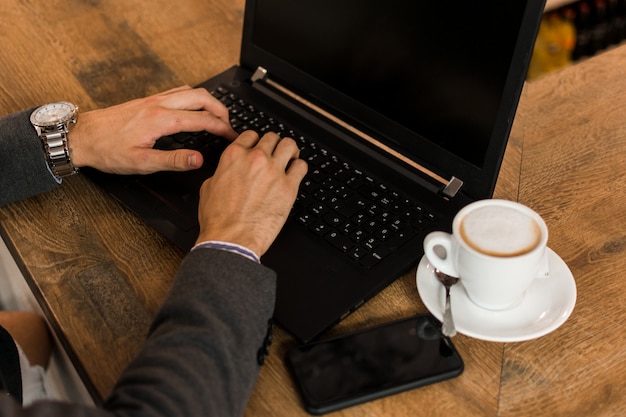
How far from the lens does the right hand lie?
76cm

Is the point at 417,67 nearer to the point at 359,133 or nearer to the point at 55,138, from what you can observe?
the point at 359,133

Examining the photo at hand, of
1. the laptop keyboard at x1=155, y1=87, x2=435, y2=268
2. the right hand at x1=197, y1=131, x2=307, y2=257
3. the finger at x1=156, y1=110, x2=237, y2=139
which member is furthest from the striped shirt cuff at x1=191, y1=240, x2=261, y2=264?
the finger at x1=156, y1=110, x2=237, y2=139

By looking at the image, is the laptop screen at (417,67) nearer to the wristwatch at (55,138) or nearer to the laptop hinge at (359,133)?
the laptop hinge at (359,133)

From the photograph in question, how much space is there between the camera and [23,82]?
1110 mm

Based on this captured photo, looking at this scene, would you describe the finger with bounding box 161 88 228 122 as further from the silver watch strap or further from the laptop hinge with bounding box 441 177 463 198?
the laptop hinge with bounding box 441 177 463 198

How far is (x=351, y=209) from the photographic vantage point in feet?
2.74

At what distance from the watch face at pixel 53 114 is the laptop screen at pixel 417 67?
28 cm

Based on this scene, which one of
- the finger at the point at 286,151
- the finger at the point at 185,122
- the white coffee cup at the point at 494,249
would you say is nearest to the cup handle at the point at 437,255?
the white coffee cup at the point at 494,249

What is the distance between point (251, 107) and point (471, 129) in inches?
13.2

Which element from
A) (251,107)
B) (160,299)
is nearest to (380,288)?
(160,299)

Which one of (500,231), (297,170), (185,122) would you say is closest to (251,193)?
(297,170)

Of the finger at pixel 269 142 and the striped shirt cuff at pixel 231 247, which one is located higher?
the striped shirt cuff at pixel 231 247

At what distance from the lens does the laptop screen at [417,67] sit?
76 centimetres

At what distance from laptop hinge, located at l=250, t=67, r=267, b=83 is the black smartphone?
1.50ft
